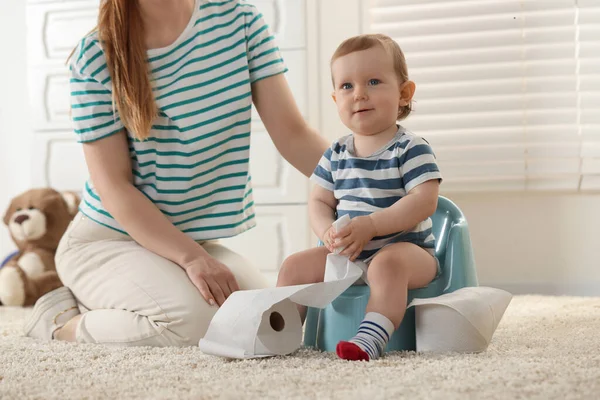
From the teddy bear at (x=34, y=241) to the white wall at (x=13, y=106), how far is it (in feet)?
1.43

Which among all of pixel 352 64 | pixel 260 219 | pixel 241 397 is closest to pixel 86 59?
pixel 352 64

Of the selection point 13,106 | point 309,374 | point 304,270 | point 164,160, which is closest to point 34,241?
point 13,106

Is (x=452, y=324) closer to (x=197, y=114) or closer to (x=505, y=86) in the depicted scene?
(x=197, y=114)

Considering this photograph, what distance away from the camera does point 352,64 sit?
3.92ft

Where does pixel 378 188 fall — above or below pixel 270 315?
above

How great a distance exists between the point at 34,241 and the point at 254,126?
0.77m

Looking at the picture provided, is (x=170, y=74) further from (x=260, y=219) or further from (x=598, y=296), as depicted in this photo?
(x=598, y=296)

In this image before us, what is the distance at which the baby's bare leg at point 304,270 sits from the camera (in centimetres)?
122

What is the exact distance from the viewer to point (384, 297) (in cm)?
109

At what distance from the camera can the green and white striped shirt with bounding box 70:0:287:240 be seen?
55.6 inches

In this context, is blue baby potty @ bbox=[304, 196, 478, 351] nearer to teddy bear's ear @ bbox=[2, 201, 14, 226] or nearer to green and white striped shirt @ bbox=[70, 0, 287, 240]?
green and white striped shirt @ bbox=[70, 0, 287, 240]

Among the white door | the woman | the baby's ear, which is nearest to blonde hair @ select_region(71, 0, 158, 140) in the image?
the woman

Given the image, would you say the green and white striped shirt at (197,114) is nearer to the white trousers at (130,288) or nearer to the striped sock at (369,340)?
the white trousers at (130,288)

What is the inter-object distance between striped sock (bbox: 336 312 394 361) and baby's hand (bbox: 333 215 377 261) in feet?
0.36
